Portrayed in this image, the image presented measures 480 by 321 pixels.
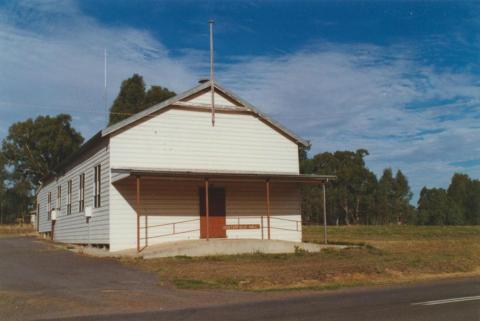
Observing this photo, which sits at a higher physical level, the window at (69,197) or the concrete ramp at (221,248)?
the window at (69,197)

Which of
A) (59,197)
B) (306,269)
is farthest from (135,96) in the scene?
(306,269)

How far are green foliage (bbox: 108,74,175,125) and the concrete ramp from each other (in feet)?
137

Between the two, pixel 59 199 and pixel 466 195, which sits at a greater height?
pixel 466 195

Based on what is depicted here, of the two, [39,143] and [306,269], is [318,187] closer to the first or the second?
[39,143]

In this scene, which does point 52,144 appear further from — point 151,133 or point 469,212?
point 469,212

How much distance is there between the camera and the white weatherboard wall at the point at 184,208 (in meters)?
23.0

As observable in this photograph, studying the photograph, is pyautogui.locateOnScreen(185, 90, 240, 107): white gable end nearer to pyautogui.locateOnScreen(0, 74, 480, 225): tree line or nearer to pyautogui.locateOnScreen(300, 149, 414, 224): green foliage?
pyautogui.locateOnScreen(0, 74, 480, 225): tree line

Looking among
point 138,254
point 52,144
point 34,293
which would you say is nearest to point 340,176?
point 52,144

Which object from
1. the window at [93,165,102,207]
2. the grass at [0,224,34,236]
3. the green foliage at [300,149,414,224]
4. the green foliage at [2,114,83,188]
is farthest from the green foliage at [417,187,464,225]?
the window at [93,165,102,207]

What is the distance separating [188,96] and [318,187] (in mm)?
66038

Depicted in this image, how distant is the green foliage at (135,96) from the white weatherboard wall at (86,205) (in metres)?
28.7

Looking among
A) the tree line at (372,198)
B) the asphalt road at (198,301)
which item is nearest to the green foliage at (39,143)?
the tree line at (372,198)

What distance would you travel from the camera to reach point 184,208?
2469 centimetres

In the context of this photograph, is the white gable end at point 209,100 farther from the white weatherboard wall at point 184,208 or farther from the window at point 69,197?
the window at point 69,197
